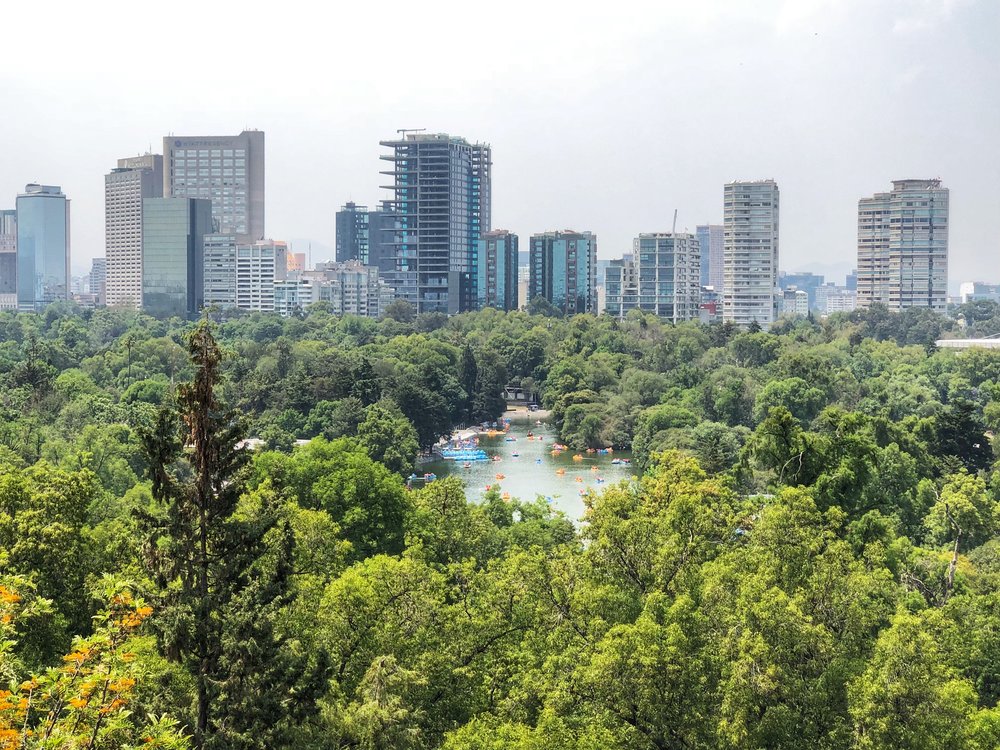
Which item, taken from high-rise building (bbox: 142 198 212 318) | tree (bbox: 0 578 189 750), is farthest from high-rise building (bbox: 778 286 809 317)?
tree (bbox: 0 578 189 750)

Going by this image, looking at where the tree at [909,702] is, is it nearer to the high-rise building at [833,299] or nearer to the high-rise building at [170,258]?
the high-rise building at [170,258]

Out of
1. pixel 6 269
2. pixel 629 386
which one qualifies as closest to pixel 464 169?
pixel 629 386

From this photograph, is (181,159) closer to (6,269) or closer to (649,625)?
(6,269)

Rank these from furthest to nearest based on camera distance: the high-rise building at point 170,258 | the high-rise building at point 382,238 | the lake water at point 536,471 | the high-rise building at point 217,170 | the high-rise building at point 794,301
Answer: the high-rise building at point 794,301
the high-rise building at point 217,170
the high-rise building at point 382,238
the high-rise building at point 170,258
the lake water at point 536,471

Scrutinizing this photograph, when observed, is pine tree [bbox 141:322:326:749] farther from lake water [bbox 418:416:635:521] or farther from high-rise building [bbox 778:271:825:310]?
high-rise building [bbox 778:271:825:310]

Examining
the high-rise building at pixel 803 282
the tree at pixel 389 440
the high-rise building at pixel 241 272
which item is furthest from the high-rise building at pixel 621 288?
the high-rise building at pixel 803 282

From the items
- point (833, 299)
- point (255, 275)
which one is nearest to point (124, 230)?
point (255, 275)

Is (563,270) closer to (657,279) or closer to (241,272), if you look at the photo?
(657,279)
